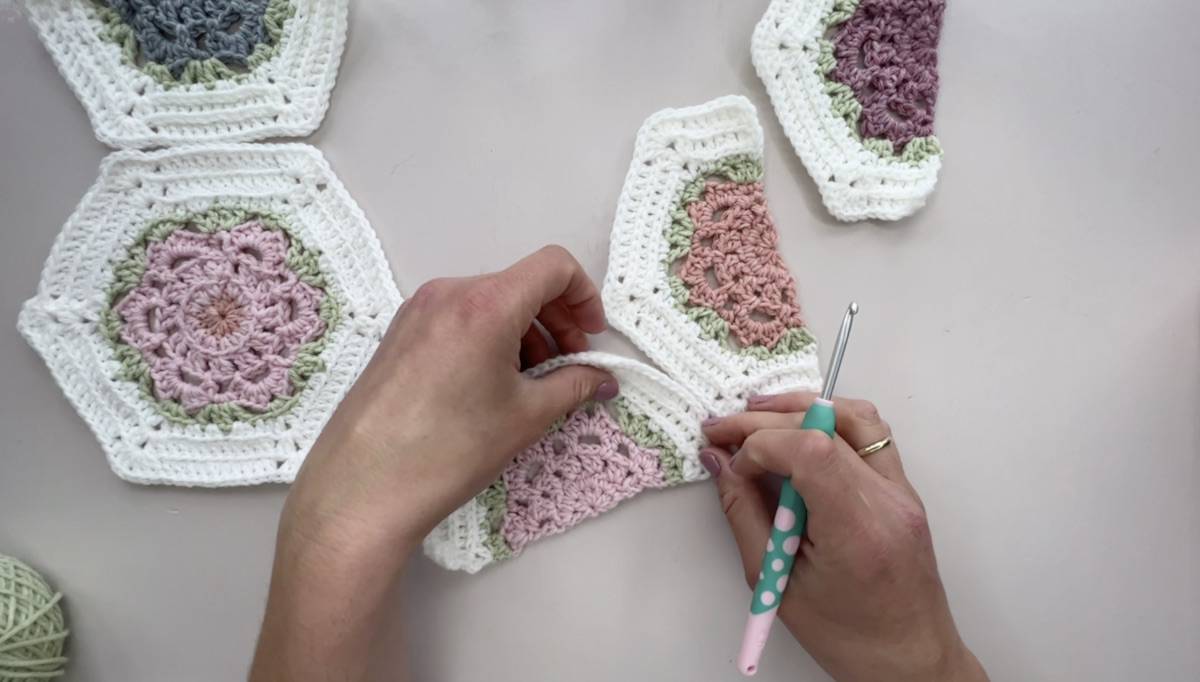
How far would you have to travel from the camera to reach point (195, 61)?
0.91 meters

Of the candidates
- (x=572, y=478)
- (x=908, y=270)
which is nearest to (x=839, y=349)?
(x=908, y=270)

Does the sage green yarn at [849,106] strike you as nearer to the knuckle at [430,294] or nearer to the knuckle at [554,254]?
the knuckle at [554,254]

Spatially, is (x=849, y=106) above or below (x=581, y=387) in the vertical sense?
above

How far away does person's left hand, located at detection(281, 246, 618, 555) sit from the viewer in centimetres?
73

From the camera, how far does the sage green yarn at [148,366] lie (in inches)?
35.4

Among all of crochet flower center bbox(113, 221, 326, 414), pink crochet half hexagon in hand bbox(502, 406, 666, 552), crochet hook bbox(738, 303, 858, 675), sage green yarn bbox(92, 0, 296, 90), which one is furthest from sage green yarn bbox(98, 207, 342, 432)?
crochet hook bbox(738, 303, 858, 675)

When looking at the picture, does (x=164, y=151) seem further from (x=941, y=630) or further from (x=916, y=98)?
(x=941, y=630)

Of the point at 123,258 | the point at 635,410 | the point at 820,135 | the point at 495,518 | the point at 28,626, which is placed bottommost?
the point at 28,626

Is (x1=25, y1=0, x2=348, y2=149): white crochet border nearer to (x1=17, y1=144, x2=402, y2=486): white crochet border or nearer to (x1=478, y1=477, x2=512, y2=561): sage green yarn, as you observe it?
(x1=17, y1=144, x2=402, y2=486): white crochet border

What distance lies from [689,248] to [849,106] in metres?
0.25

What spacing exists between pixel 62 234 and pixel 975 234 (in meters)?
1.07

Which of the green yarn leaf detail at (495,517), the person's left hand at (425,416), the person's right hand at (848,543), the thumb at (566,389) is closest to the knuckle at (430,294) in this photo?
the person's left hand at (425,416)

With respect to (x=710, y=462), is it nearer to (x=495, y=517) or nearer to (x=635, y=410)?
(x=635, y=410)

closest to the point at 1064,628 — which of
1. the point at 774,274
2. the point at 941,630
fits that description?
the point at 941,630
